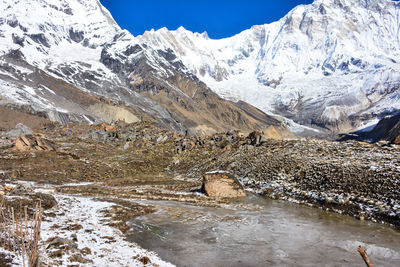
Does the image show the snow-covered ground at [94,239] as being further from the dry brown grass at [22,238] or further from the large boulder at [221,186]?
the large boulder at [221,186]

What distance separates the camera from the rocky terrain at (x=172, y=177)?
543 inches

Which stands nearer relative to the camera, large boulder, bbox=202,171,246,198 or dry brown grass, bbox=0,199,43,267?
dry brown grass, bbox=0,199,43,267

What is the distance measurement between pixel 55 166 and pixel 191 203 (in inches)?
764

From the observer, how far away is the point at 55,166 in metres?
31.9

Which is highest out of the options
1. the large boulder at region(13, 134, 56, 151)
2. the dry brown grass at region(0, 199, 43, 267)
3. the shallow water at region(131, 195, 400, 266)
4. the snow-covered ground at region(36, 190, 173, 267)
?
the large boulder at region(13, 134, 56, 151)

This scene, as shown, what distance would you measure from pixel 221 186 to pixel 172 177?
12.7 metres

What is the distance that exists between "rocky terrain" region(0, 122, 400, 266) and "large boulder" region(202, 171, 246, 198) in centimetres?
92

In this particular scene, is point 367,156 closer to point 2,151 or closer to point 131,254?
point 131,254

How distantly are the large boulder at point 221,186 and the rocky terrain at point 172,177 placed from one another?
3.03ft

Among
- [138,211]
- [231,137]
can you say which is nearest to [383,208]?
[138,211]

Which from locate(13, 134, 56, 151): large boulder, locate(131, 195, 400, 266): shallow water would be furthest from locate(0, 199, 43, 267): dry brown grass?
locate(13, 134, 56, 151): large boulder

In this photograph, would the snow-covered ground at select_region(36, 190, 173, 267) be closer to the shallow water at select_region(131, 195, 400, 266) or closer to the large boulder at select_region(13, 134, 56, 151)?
the shallow water at select_region(131, 195, 400, 266)

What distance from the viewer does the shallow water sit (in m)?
10.5

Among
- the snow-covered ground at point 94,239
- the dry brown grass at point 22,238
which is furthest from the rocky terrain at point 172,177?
the dry brown grass at point 22,238
